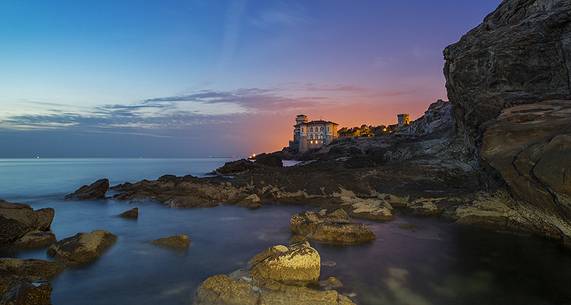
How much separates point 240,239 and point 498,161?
12317mm

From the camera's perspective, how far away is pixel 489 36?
61.4 ft

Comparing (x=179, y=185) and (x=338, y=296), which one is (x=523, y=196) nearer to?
(x=338, y=296)

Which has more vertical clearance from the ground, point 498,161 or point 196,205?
point 498,161

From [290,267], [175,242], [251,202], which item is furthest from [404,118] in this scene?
[290,267]

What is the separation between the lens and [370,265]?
42.1 feet

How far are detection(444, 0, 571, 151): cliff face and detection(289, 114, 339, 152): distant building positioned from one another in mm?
96803

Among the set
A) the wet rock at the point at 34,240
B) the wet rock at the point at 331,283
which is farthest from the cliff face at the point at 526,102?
the wet rock at the point at 34,240

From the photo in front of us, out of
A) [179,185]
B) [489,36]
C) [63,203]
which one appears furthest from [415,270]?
[63,203]

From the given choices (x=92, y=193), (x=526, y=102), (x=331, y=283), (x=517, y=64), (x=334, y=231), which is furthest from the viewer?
(x=92, y=193)

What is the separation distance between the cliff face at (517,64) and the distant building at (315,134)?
96.8m

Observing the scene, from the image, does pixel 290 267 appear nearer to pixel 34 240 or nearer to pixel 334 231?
pixel 334 231

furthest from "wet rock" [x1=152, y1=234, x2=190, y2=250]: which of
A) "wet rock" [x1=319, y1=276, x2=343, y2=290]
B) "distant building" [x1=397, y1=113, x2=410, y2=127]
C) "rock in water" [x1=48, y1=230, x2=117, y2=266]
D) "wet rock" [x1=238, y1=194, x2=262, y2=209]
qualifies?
"distant building" [x1=397, y1=113, x2=410, y2=127]

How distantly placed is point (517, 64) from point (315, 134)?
103430mm

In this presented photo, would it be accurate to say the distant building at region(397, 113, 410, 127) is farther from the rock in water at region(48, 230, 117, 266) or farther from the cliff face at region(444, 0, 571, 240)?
the rock in water at region(48, 230, 117, 266)
